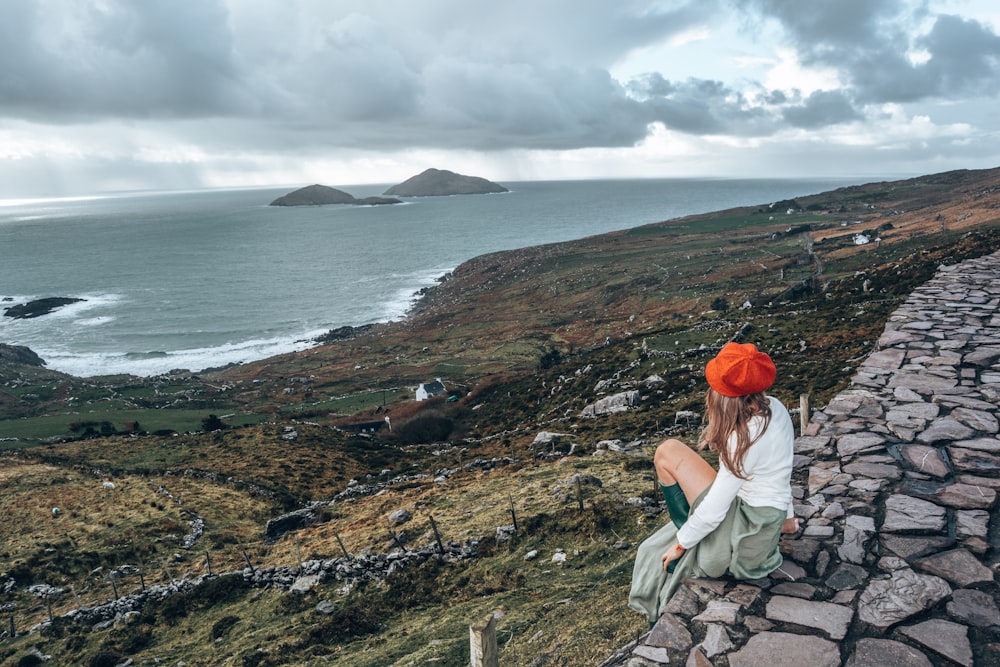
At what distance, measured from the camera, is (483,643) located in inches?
194

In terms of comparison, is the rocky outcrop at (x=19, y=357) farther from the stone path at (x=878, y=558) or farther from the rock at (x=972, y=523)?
the rock at (x=972, y=523)

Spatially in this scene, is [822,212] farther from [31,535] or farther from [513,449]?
[31,535]

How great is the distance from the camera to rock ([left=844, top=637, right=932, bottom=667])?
4.54 meters

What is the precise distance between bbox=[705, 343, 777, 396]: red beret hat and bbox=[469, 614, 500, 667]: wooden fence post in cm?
289

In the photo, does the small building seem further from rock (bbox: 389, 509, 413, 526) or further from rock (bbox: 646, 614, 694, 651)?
rock (bbox: 646, 614, 694, 651)

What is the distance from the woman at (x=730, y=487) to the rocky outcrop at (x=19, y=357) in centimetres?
8746

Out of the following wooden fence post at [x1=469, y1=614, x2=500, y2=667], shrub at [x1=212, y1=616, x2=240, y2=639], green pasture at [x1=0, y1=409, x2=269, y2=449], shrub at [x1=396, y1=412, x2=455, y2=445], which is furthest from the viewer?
green pasture at [x1=0, y1=409, x2=269, y2=449]

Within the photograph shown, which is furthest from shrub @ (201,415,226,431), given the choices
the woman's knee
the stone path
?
the woman's knee

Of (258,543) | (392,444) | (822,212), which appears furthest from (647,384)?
(822,212)

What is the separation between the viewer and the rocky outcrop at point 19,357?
231 feet

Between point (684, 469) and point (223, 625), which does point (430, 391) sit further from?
point (684, 469)

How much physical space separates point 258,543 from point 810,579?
59.2ft

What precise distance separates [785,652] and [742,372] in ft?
7.83

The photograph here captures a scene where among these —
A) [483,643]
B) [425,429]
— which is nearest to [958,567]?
[483,643]
